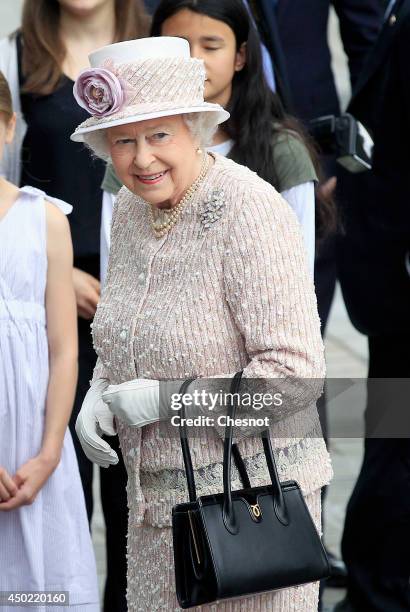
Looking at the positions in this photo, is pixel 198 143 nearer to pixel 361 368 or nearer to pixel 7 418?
pixel 7 418

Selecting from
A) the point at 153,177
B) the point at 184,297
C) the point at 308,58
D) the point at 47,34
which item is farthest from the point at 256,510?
the point at 308,58

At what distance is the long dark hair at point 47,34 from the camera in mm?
3742

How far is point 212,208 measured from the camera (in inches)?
97.0

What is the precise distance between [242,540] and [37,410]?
1.05 m

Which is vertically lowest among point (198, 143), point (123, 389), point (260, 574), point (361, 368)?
point (361, 368)

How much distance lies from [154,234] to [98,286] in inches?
45.3

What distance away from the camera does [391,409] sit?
400cm

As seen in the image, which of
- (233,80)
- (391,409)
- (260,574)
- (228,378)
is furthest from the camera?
(391,409)

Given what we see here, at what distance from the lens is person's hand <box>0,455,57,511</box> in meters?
3.08

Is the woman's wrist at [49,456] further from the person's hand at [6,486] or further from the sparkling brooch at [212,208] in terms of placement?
the sparkling brooch at [212,208]

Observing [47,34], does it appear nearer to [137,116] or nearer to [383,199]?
[383,199]

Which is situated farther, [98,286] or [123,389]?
[98,286]

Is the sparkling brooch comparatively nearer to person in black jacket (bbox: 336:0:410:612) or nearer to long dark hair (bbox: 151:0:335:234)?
long dark hair (bbox: 151:0:335:234)

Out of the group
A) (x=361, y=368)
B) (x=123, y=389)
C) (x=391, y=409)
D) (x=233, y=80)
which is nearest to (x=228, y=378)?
(x=123, y=389)
